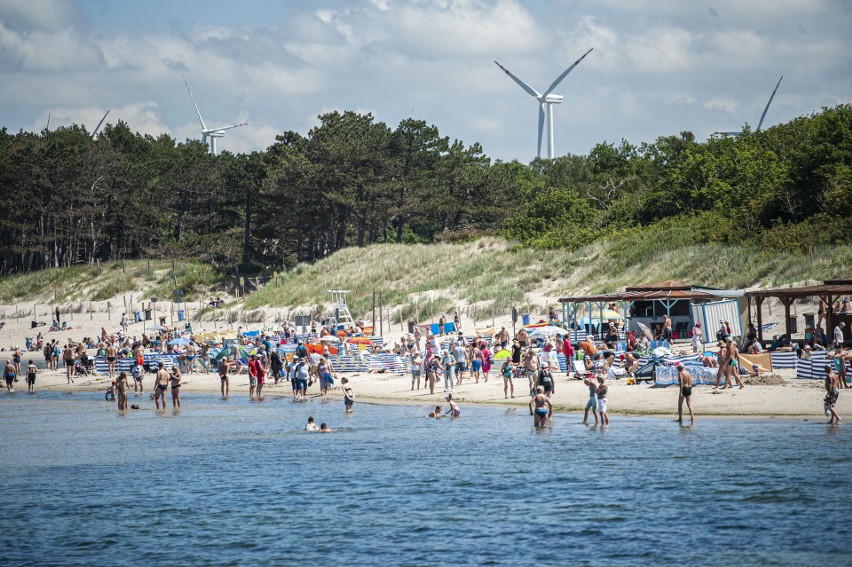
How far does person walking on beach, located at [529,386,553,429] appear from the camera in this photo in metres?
27.3

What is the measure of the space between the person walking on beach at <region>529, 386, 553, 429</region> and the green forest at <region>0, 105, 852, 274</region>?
1564 inches

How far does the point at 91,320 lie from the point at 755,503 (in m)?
65.3

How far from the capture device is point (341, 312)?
6362 centimetres

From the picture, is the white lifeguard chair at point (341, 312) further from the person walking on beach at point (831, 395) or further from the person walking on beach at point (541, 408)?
the person walking on beach at point (831, 395)

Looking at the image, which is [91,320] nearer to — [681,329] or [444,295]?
[444,295]

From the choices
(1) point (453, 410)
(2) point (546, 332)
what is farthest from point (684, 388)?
(2) point (546, 332)

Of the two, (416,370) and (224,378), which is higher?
(416,370)

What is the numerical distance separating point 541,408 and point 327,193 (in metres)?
56.4

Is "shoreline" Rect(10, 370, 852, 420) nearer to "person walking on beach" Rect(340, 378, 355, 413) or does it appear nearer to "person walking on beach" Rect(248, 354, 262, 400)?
"person walking on beach" Rect(248, 354, 262, 400)

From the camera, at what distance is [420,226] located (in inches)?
4301

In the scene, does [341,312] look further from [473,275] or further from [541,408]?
[541,408]

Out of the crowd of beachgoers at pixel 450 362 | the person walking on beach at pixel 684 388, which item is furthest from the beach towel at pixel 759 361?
the person walking on beach at pixel 684 388

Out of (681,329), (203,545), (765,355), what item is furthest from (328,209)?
(203,545)

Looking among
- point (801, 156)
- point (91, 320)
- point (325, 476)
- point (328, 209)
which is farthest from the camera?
point (328, 209)
